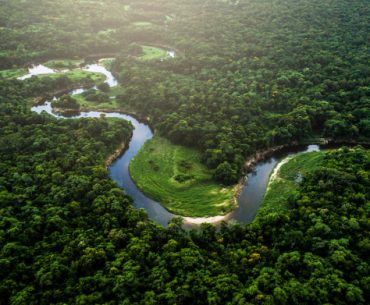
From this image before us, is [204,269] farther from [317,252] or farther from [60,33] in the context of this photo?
[60,33]

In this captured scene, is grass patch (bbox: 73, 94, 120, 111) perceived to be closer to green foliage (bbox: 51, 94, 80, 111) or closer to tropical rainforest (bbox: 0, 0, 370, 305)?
tropical rainforest (bbox: 0, 0, 370, 305)

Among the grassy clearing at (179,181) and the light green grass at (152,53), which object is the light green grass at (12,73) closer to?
the light green grass at (152,53)

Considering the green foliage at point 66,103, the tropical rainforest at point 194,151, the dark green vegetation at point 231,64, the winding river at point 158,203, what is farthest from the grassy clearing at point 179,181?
the green foliage at point 66,103

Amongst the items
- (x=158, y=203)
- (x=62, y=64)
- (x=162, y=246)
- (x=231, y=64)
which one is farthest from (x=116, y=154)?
(x=62, y=64)

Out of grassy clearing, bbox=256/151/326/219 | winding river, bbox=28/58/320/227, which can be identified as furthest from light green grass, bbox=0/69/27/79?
grassy clearing, bbox=256/151/326/219

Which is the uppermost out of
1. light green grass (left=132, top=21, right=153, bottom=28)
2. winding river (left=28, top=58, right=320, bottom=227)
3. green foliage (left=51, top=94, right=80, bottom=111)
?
light green grass (left=132, top=21, right=153, bottom=28)

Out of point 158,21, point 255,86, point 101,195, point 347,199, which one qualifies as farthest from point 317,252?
point 158,21

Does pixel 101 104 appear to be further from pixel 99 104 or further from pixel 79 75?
pixel 79 75
